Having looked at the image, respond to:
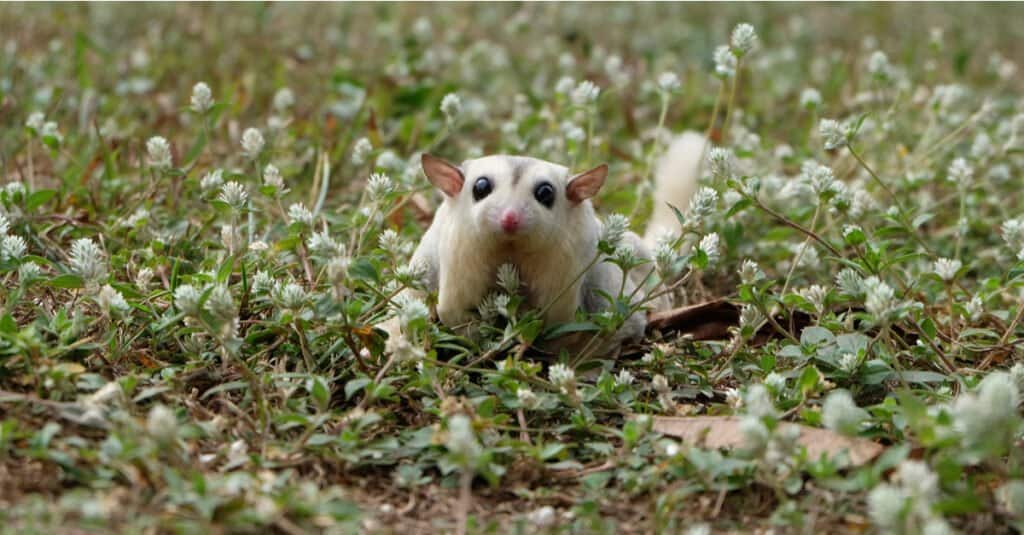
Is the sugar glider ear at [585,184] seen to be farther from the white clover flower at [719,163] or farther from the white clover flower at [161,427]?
the white clover flower at [161,427]

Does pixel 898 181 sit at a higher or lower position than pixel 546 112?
lower

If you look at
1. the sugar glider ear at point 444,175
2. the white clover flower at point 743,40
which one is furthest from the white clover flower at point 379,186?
the white clover flower at point 743,40

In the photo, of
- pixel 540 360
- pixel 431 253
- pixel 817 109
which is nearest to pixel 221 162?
pixel 431 253

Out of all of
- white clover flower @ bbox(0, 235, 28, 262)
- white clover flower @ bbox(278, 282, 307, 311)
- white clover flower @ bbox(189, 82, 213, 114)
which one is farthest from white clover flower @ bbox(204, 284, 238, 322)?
white clover flower @ bbox(189, 82, 213, 114)

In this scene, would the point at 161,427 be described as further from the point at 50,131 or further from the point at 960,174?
the point at 960,174

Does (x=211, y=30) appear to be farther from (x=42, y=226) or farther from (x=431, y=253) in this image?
(x=431, y=253)

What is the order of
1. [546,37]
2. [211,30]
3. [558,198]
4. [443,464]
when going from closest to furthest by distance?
1. [443,464]
2. [558,198]
3. [211,30]
4. [546,37]
